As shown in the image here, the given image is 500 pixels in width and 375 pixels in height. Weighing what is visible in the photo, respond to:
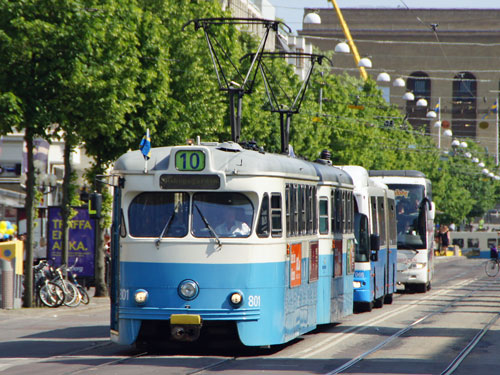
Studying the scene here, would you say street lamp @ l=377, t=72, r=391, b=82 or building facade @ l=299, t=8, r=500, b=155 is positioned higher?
building facade @ l=299, t=8, r=500, b=155

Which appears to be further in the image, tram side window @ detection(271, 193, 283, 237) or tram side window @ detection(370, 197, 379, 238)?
tram side window @ detection(370, 197, 379, 238)

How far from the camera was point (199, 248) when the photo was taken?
1430 centimetres

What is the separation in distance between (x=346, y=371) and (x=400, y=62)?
333 feet

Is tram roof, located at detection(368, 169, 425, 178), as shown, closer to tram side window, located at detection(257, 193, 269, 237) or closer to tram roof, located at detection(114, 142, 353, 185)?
tram roof, located at detection(114, 142, 353, 185)

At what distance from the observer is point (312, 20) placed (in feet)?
163

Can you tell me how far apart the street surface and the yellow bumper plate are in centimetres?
50

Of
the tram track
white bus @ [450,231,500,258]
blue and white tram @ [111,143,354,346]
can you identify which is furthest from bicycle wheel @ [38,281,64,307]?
white bus @ [450,231,500,258]

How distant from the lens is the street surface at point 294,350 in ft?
44.6

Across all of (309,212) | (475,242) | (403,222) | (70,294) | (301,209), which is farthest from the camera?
(475,242)

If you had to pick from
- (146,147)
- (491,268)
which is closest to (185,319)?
(146,147)

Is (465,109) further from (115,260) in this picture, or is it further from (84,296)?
(115,260)

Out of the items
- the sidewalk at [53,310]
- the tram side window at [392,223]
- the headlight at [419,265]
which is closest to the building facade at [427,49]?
the headlight at [419,265]

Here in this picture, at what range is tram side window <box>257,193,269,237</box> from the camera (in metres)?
14.6

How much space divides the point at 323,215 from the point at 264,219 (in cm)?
342
